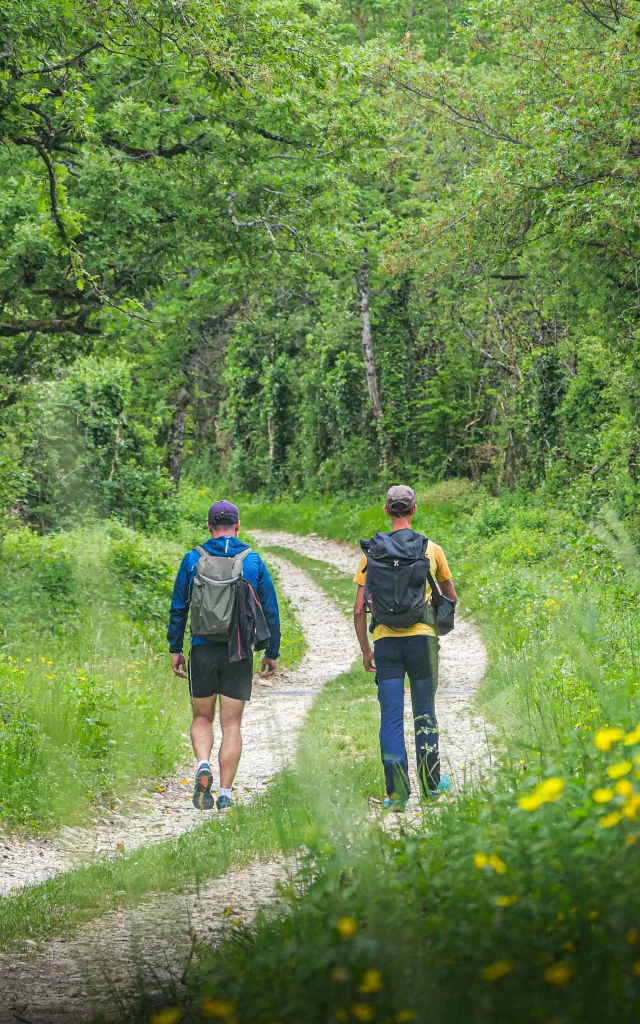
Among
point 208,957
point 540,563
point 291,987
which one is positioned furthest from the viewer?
point 540,563

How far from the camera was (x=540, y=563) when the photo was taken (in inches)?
633

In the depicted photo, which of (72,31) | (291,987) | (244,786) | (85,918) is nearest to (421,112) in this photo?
(72,31)

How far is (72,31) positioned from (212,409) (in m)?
39.1

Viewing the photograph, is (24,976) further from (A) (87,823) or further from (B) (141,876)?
(A) (87,823)

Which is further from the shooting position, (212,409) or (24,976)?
(212,409)

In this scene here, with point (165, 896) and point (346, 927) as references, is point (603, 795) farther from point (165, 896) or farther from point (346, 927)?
point (165, 896)

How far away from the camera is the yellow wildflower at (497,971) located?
247 cm

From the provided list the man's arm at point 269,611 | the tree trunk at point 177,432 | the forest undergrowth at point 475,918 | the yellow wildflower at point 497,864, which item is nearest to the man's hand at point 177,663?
the man's arm at point 269,611

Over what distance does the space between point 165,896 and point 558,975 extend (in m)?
3.21

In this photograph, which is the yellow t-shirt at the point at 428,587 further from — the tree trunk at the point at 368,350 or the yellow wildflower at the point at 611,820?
the tree trunk at the point at 368,350

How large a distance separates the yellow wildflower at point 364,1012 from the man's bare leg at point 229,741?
15.3 ft

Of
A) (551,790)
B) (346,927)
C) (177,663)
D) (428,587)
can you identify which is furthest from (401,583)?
(346,927)

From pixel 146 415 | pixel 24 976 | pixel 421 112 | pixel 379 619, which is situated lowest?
pixel 24 976

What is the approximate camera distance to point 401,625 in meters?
6.38
